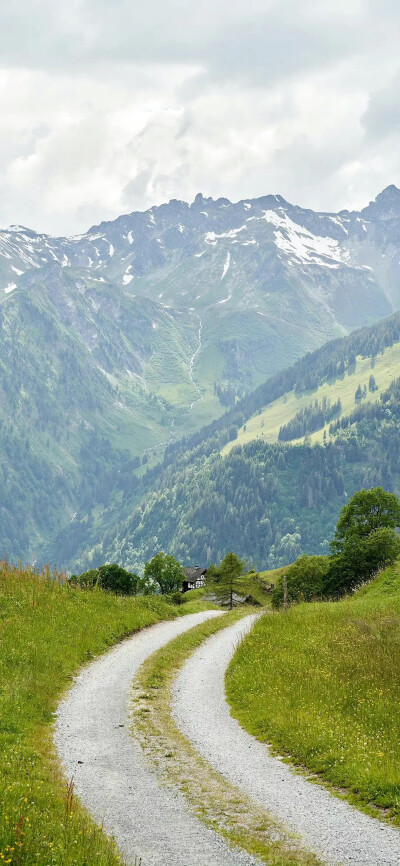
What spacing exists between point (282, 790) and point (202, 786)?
1.96 meters

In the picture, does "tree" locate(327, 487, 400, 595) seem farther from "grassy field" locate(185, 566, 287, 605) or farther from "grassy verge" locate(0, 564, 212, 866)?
"grassy field" locate(185, 566, 287, 605)

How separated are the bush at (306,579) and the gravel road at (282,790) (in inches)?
1814

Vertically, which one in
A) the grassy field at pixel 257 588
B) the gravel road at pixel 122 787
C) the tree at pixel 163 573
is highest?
the gravel road at pixel 122 787

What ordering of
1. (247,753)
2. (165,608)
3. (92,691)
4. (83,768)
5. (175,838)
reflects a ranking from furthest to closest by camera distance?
(165,608) < (92,691) < (247,753) < (83,768) < (175,838)

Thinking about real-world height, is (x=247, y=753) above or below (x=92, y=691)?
below

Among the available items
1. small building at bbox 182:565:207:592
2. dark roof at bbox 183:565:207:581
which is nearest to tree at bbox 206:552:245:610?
small building at bbox 182:565:207:592

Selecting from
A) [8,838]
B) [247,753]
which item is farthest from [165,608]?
[8,838]

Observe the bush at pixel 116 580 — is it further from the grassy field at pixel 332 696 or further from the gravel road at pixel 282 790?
the gravel road at pixel 282 790

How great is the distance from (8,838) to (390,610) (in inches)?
1163

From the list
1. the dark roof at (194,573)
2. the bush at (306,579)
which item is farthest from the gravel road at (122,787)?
the dark roof at (194,573)

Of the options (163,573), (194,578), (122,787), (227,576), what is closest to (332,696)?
(122,787)

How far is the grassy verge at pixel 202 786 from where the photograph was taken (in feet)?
40.7

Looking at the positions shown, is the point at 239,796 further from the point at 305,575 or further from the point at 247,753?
the point at 305,575

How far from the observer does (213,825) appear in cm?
1337
